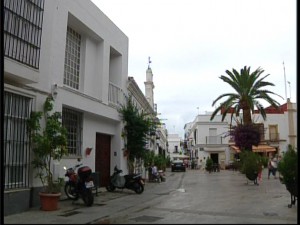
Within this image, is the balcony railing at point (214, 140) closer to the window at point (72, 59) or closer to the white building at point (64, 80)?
the white building at point (64, 80)

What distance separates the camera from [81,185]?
474 inches

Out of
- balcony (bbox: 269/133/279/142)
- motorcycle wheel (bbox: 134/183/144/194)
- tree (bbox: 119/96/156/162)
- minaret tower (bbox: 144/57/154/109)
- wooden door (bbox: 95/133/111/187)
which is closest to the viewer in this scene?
motorcycle wheel (bbox: 134/183/144/194)

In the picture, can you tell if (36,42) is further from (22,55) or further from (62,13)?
(62,13)

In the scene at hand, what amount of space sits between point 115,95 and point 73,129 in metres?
3.94

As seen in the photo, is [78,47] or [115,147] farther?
[115,147]

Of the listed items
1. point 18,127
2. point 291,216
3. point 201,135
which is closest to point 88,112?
point 18,127

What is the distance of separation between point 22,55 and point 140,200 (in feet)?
20.4

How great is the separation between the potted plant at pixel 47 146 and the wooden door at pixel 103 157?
16.8ft

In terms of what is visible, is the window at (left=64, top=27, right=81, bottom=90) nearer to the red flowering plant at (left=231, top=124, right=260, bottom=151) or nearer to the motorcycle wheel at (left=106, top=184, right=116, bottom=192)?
the motorcycle wheel at (left=106, top=184, right=116, bottom=192)

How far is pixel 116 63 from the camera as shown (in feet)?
63.3

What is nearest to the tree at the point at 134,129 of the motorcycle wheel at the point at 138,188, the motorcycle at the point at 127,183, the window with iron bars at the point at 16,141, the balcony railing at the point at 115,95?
the balcony railing at the point at 115,95

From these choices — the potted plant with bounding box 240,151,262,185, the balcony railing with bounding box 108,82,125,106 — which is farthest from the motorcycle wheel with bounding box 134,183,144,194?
the potted plant with bounding box 240,151,262,185

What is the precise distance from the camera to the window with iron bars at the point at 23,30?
10.3 m

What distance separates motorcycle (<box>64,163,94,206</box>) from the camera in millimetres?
11906
